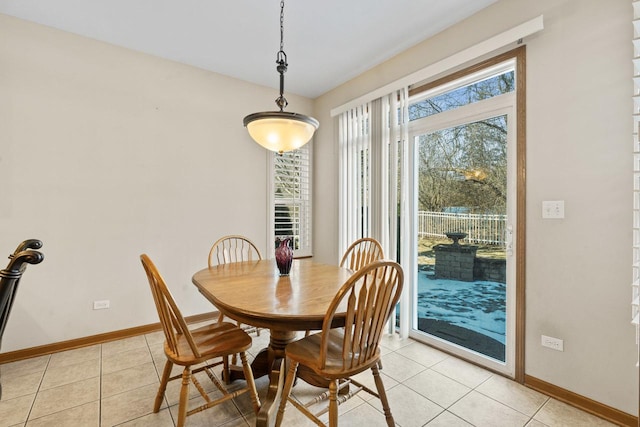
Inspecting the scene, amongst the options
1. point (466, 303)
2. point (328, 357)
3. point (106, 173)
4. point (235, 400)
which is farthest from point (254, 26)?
point (466, 303)

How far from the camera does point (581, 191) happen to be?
1.87 m

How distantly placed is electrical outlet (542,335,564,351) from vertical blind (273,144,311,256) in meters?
2.72

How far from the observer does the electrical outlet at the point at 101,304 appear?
277cm

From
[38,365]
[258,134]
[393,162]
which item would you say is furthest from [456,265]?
[38,365]

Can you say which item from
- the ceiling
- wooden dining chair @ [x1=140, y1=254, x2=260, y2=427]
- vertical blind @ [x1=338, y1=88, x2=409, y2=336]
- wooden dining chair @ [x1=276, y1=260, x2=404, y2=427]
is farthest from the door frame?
wooden dining chair @ [x1=140, y1=254, x2=260, y2=427]

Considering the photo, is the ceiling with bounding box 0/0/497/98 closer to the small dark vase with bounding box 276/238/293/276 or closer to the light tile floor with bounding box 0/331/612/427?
the small dark vase with bounding box 276/238/293/276

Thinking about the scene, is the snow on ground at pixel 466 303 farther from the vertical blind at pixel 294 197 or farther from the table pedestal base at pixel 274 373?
the vertical blind at pixel 294 197

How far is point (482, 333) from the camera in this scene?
2.51 metres

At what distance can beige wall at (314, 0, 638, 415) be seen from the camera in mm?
1726

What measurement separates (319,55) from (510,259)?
2.51m

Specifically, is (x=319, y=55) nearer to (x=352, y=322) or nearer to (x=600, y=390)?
(x=352, y=322)

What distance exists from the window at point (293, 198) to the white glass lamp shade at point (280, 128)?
1.77m

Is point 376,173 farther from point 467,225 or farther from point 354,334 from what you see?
point 354,334

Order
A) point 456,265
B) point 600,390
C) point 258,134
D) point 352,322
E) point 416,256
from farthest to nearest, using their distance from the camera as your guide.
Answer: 1. point 416,256
2. point 456,265
3. point 258,134
4. point 600,390
5. point 352,322
